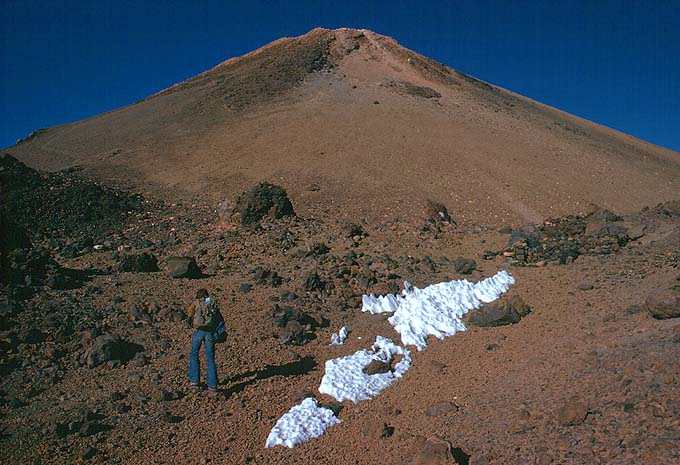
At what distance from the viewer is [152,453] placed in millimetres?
5262

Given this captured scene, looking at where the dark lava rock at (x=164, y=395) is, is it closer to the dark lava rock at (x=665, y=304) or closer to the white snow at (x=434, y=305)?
the white snow at (x=434, y=305)

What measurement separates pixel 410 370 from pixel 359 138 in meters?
17.4

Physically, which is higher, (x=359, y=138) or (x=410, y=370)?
(x=359, y=138)

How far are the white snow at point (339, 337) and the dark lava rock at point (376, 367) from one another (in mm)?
1115

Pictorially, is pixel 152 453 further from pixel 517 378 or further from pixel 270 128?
pixel 270 128

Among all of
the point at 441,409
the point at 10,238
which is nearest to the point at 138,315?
the point at 10,238

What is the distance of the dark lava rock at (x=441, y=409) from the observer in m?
5.64

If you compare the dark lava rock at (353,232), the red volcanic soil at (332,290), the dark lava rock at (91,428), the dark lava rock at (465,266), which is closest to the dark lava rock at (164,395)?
the red volcanic soil at (332,290)

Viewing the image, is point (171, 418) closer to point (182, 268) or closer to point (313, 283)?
point (313, 283)

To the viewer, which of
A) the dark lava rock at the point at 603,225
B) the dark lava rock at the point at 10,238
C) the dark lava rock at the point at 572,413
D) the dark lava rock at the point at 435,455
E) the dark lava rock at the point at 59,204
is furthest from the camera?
the dark lava rock at the point at 59,204

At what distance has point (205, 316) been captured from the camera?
6297 mm

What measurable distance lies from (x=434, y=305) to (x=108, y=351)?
520 centimetres

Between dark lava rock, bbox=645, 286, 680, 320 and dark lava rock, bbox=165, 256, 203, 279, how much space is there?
8.05 meters

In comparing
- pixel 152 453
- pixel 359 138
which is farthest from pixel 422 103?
pixel 152 453
